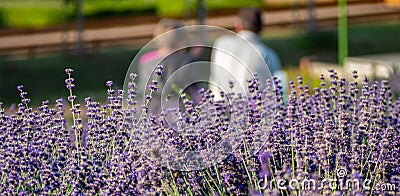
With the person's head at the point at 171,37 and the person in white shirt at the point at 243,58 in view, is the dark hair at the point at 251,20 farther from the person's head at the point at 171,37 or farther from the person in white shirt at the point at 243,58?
the person's head at the point at 171,37

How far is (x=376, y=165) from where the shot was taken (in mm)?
3959

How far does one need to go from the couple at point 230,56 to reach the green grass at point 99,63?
22.9 feet

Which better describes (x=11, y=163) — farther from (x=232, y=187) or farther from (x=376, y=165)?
(x=376, y=165)

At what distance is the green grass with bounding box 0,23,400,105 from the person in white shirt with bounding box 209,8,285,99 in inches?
278

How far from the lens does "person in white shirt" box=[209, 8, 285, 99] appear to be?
19.9 feet

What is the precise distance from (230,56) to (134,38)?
50.1 ft

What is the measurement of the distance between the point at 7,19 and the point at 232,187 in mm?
24212

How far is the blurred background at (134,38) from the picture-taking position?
15.5m

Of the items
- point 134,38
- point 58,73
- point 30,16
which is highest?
point 30,16

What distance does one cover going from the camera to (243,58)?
6434 millimetres

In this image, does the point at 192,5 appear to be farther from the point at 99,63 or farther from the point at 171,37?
the point at 171,37

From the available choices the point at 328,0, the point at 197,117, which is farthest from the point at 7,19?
the point at 197,117

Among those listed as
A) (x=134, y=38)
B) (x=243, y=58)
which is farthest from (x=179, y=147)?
(x=134, y=38)

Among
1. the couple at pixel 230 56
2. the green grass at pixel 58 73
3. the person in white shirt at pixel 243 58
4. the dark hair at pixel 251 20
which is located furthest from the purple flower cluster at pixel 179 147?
the green grass at pixel 58 73
